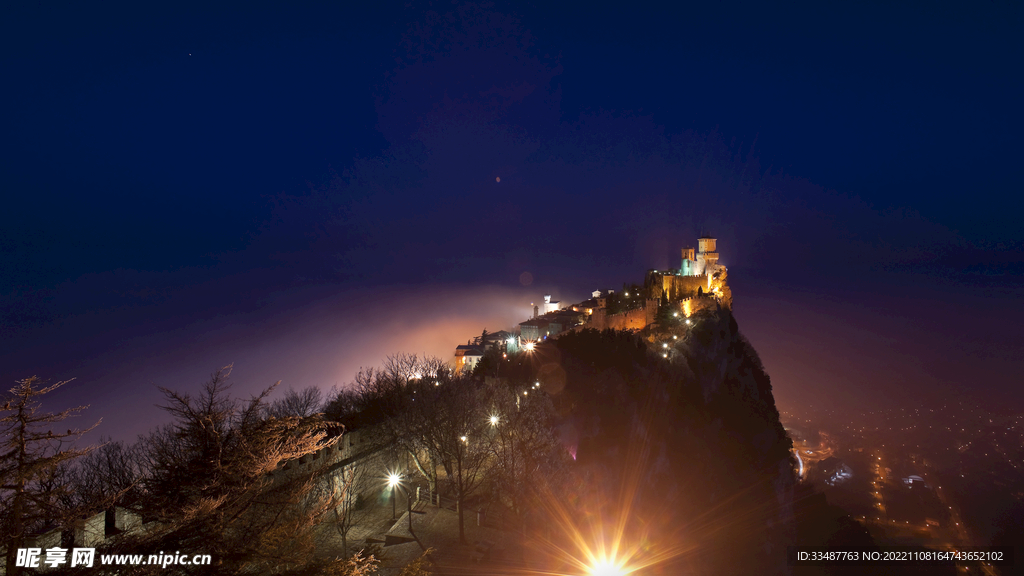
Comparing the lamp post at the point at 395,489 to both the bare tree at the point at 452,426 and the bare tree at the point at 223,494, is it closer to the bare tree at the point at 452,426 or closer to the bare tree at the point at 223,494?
the bare tree at the point at 452,426

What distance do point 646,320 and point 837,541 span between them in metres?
29.1

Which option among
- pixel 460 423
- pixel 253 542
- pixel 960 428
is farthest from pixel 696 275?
pixel 960 428

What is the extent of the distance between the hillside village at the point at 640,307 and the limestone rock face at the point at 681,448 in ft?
18.2

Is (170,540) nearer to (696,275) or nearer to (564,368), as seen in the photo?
(564,368)

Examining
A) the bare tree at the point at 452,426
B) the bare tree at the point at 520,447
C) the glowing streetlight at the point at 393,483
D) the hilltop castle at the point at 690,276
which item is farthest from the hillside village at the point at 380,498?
the hilltop castle at the point at 690,276

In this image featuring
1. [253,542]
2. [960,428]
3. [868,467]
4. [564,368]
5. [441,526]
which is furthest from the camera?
[960,428]

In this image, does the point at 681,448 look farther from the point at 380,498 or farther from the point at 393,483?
the point at 380,498

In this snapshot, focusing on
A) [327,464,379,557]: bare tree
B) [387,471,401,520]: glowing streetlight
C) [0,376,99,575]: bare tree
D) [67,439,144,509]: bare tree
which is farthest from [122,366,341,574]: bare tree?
[67,439,144,509]: bare tree

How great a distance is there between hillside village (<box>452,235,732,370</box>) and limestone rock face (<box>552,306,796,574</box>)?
5.54 metres

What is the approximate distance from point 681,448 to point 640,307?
19547 mm

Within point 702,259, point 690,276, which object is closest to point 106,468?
point 690,276

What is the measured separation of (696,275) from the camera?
53125 millimetres

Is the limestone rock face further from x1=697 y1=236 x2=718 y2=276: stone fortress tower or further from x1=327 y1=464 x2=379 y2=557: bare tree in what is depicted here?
x1=697 y1=236 x2=718 y2=276: stone fortress tower

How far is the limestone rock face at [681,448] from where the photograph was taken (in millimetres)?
24266
